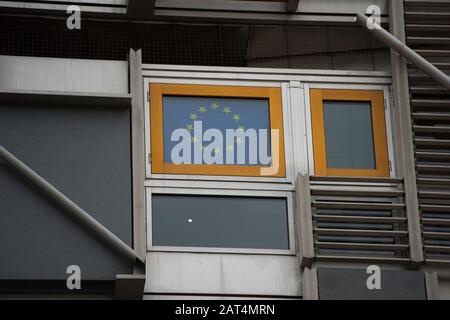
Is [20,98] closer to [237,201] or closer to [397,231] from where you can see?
[237,201]

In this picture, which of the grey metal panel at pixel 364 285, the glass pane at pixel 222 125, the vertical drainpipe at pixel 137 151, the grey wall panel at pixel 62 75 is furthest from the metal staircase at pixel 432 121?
the grey wall panel at pixel 62 75

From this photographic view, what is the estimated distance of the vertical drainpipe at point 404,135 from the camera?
58.5 ft

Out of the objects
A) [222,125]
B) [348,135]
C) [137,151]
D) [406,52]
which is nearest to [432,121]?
[406,52]

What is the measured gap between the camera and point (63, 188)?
1764cm

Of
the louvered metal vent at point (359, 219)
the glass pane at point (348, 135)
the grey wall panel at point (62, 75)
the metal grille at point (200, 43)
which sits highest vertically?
the metal grille at point (200, 43)

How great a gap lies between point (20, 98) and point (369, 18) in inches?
210

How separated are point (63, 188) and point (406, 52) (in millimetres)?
5409

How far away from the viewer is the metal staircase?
59.5 feet

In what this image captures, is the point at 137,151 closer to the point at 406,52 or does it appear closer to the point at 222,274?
the point at 222,274

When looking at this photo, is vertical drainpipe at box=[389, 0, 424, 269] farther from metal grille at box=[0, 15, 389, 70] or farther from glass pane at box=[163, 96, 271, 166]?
glass pane at box=[163, 96, 271, 166]

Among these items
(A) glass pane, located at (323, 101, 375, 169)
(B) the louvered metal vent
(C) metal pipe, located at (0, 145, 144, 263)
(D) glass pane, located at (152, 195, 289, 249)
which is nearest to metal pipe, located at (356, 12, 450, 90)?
(A) glass pane, located at (323, 101, 375, 169)

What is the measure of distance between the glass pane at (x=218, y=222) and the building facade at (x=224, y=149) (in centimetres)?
2

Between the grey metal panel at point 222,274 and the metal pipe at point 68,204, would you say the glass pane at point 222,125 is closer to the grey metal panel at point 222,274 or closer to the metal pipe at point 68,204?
the grey metal panel at point 222,274

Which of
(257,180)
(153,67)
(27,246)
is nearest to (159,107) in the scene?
(153,67)
